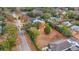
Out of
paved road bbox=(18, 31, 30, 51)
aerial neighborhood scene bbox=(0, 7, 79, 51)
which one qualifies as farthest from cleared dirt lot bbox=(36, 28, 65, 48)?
paved road bbox=(18, 31, 30, 51)

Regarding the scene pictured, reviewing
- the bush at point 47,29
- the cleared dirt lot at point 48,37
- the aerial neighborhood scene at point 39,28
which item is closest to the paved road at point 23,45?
the aerial neighborhood scene at point 39,28

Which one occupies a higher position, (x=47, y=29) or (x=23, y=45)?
(x=47, y=29)

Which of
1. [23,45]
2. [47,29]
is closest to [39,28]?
[47,29]

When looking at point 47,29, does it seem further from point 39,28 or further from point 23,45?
point 23,45

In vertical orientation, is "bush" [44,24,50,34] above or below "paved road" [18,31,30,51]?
above

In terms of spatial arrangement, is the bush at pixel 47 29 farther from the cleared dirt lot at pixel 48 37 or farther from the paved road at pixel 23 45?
the paved road at pixel 23 45

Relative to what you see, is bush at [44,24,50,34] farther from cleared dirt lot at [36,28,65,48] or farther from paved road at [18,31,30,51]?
paved road at [18,31,30,51]

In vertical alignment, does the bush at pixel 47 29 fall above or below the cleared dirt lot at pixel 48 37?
above

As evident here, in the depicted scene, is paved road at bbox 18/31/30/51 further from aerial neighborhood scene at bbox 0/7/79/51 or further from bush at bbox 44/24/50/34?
bush at bbox 44/24/50/34

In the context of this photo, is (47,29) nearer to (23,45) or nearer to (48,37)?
(48,37)
